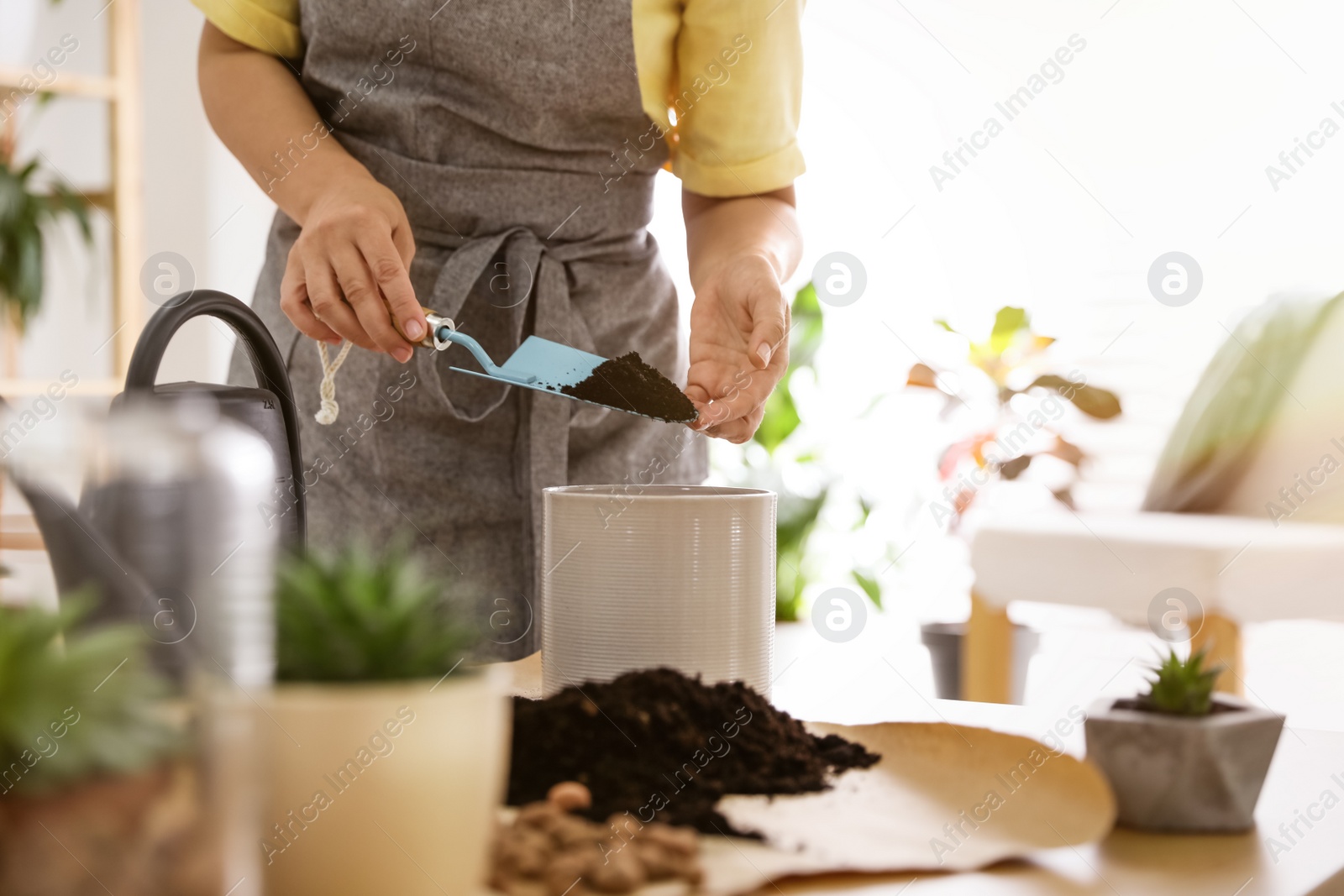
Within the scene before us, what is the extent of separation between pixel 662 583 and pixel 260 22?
30.2 inches

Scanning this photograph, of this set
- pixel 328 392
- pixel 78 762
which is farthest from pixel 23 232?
pixel 78 762

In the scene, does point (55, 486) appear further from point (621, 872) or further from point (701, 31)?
point (701, 31)

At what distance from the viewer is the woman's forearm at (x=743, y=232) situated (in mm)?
1081

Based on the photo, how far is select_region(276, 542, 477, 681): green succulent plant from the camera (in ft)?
1.26

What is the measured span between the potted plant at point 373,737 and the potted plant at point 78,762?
0.20ft

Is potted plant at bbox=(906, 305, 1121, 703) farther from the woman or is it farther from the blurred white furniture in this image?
the woman

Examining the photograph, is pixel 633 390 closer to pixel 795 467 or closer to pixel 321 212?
pixel 321 212

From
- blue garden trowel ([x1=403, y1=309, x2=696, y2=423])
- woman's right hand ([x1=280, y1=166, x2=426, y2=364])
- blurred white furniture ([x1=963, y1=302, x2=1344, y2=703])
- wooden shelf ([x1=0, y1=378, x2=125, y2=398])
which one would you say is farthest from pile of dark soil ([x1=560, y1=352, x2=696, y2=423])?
wooden shelf ([x1=0, y1=378, x2=125, y2=398])

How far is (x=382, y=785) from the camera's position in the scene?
0.38 metres

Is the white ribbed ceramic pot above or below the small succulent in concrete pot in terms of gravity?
above

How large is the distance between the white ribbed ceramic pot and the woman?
331 millimetres

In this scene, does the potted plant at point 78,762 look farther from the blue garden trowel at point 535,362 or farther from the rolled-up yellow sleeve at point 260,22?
the rolled-up yellow sleeve at point 260,22

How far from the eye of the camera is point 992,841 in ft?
1.64

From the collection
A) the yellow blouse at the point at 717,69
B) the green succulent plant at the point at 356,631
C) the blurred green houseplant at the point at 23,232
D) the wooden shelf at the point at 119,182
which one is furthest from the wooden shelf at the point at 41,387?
the green succulent plant at the point at 356,631
